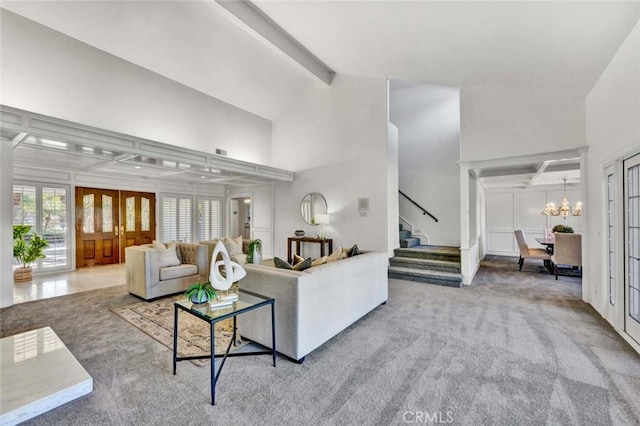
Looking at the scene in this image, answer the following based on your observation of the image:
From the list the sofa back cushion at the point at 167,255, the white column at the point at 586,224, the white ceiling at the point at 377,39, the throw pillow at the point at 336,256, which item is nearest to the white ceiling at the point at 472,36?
the white ceiling at the point at 377,39

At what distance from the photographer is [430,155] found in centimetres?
768

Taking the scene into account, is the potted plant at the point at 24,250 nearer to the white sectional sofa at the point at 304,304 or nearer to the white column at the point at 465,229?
the white sectional sofa at the point at 304,304

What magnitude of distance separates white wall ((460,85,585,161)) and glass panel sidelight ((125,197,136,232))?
838cm

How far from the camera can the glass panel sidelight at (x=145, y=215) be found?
789cm

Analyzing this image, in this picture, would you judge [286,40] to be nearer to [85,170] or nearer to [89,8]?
[89,8]

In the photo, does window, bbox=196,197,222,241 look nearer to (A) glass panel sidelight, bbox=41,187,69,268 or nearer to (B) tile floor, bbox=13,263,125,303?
(B) tile floor, bbox=13,263,125,303

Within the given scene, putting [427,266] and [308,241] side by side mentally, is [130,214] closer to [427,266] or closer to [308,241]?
[308,241]

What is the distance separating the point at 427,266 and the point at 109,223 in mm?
8025

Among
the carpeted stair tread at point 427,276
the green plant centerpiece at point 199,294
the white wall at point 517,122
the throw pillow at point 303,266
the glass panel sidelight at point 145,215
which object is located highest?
the white wall at point 517,122

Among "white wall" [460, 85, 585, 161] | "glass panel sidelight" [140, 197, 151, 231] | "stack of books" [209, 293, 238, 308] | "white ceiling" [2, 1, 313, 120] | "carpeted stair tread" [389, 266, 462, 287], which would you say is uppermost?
A: "white ceiling" [2, 1, 313, 120]

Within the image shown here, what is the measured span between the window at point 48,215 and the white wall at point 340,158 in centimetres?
494

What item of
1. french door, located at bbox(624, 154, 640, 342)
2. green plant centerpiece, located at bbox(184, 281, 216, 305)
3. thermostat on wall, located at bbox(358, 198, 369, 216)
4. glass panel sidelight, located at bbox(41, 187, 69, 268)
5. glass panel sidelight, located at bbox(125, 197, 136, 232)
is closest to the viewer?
green plant centerpiece, located at bbox(184, 281, 216, 305)

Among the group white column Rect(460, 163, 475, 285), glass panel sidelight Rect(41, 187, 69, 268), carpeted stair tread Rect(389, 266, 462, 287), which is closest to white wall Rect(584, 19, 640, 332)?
white column Rect(460, 163, 475, 285)

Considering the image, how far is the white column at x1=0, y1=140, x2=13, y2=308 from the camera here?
3.80 metres
